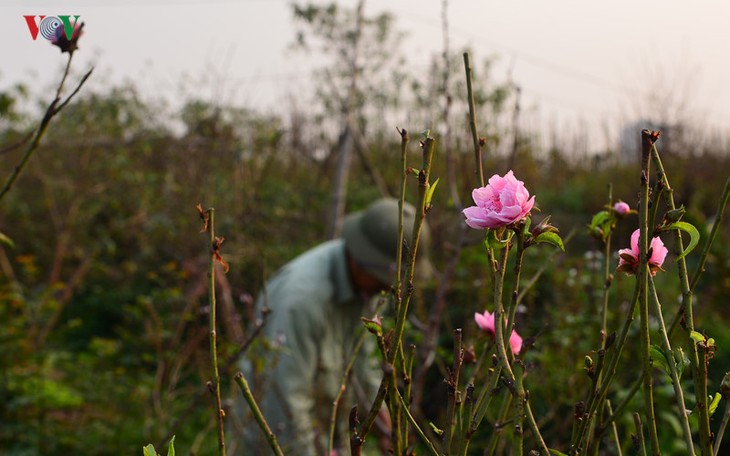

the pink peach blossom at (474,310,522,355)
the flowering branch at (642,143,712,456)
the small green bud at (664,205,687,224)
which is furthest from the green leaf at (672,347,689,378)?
the pink peach blossom at (474,310,522,355)

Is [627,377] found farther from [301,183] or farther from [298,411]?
[301,183]

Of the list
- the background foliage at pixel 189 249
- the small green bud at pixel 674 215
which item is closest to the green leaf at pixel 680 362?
Result: the small green bud at pixel 674 215

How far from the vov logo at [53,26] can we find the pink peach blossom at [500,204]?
2.26ft

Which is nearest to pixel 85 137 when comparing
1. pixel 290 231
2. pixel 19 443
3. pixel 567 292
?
pixel 290 231

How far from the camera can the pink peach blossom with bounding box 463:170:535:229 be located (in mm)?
802

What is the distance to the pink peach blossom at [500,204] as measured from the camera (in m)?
0.80

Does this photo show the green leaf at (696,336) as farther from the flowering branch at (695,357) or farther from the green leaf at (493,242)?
the green leaf at (493,242)

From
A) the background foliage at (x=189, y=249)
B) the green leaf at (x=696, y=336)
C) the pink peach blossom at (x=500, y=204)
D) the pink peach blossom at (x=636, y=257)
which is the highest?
the pink peach blossom at (x=500, y=204)

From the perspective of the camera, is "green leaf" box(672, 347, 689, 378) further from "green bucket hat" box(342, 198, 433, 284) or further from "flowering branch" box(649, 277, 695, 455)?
"green bucket hat" box(342, 198, 433, 284)

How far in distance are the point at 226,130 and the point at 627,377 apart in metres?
5.69

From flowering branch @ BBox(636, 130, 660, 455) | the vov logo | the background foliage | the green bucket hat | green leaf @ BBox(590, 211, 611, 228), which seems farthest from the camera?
the background foliage

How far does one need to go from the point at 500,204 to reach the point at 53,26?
29.4 inches

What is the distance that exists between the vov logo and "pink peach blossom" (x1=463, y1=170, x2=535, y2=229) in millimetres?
688

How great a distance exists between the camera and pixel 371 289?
Answer: 11.1 feet
